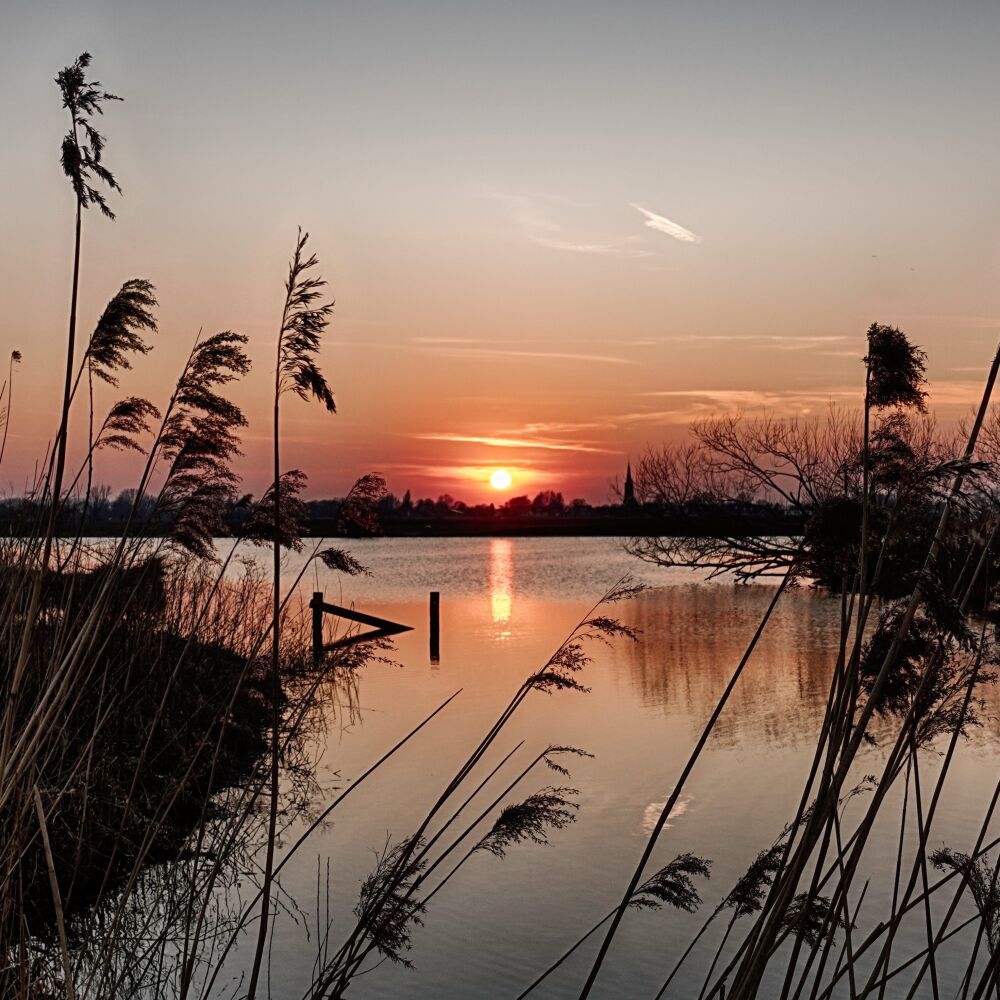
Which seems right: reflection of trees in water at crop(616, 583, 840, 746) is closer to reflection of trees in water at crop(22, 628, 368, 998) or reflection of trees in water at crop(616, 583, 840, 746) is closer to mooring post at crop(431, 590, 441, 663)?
mooring post at crop(431, 590, 441, 663)

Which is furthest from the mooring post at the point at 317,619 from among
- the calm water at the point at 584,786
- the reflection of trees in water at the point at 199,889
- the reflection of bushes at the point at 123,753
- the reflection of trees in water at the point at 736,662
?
the reflection of bushes at the point at 123,753

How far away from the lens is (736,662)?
79.6 ft

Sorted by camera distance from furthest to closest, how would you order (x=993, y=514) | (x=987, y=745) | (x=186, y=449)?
1. (x=987, y=745)
2. (x=186, y=449)
3. (x=993, y=514)

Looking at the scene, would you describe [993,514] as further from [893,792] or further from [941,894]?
[893,792]

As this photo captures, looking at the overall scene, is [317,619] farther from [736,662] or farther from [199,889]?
[199,889]

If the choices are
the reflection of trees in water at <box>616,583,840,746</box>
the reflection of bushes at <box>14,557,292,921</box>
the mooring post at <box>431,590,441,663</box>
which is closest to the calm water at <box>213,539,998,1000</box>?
the reflection of trees in water at <box>616,583,840,746</box>

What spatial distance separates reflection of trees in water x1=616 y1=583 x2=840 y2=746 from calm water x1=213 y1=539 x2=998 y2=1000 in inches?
2.8

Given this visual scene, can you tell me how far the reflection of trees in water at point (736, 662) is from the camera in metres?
18.1

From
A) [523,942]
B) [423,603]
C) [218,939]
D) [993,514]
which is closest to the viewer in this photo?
[993,514]

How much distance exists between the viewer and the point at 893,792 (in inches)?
500

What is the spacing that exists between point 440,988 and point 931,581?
649cm

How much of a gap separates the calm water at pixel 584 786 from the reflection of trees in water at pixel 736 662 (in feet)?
0.23

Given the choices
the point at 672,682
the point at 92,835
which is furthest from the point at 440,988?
the point at 672,682

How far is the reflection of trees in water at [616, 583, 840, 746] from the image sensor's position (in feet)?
59.3
